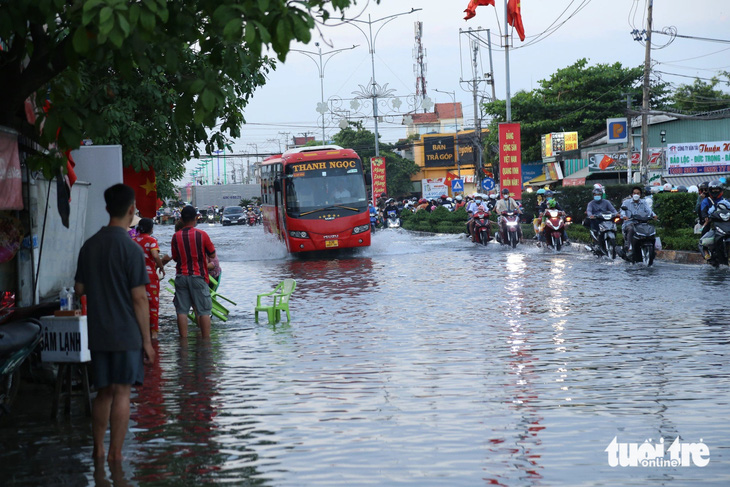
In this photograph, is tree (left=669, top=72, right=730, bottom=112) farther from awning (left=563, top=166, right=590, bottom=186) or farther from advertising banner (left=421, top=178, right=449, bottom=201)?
advertising banner (left=421, top=178, right=449, bottom=201)

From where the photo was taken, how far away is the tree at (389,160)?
10106 cm

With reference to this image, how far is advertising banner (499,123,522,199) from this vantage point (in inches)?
1508

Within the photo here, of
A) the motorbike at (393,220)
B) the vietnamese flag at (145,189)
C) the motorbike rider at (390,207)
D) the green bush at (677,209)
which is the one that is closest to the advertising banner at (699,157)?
the motorbike at (393,220)

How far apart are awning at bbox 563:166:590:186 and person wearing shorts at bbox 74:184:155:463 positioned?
49.0 meters

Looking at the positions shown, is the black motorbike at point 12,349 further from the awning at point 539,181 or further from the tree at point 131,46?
the awning at point 539,181

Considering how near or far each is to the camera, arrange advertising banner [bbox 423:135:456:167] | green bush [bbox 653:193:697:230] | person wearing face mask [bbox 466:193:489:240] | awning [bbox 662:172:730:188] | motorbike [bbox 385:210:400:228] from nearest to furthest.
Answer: green bush [bbox 653:193:697:230] → person wearing face mask [bbox 466:193:489:240] → awning [bbox 662:172:730:188] → motorbike [bbox 385:210:400:228] → advertising banner [bbox 423:135:456:167]

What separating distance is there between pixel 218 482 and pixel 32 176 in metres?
5.62

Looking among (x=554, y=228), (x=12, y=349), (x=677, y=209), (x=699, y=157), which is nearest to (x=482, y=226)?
(x=554, y=228)

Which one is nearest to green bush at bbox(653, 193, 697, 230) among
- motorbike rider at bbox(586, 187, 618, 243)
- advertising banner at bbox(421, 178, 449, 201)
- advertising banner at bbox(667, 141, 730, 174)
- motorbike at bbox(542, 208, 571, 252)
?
motorbike at bbox(542, 208, 571, 252)

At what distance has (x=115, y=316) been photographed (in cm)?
588

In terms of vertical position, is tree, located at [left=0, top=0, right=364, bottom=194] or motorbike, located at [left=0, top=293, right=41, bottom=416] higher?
tree, located at [left=0, top=0, right=364, bottom=194]

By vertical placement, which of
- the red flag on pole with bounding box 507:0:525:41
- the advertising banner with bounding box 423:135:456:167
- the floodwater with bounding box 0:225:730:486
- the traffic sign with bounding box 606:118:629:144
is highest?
the red flag on pole with bounding box 507:0:525:41

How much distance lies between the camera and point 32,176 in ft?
32.5

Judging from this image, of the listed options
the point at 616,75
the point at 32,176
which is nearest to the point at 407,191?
A: the point at 616,75
